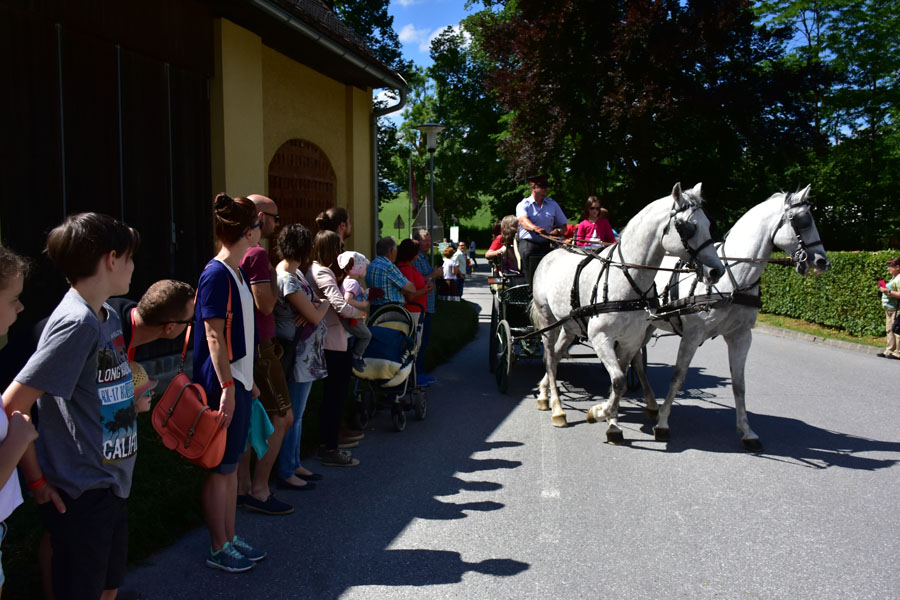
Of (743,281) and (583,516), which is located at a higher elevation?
(743,281)

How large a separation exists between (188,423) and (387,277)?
377 centimetres

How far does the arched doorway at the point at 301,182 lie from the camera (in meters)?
10.4

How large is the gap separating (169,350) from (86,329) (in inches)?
239

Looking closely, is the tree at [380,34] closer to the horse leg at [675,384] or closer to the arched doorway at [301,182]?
the arched doorway at [301,182]

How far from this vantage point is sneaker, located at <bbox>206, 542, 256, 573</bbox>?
3717mm

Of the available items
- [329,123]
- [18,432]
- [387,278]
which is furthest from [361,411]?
[329,123]

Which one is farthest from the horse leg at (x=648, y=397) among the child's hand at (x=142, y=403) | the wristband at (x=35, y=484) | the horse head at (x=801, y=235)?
the wristband at (x=35, y=484)

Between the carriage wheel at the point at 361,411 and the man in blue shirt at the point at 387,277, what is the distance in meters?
0.99

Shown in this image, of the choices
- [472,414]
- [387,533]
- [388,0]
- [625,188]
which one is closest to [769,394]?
[472,414]

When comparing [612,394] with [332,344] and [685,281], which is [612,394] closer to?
[685,281]

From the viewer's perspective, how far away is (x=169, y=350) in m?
8.13

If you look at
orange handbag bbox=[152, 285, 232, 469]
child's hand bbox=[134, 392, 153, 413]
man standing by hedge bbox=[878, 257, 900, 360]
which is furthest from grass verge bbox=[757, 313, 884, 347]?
child's hand bbox=[134, 392, 153, 413]

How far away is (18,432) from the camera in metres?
2.08

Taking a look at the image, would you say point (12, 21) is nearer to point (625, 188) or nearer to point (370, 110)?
point (370, 110)
